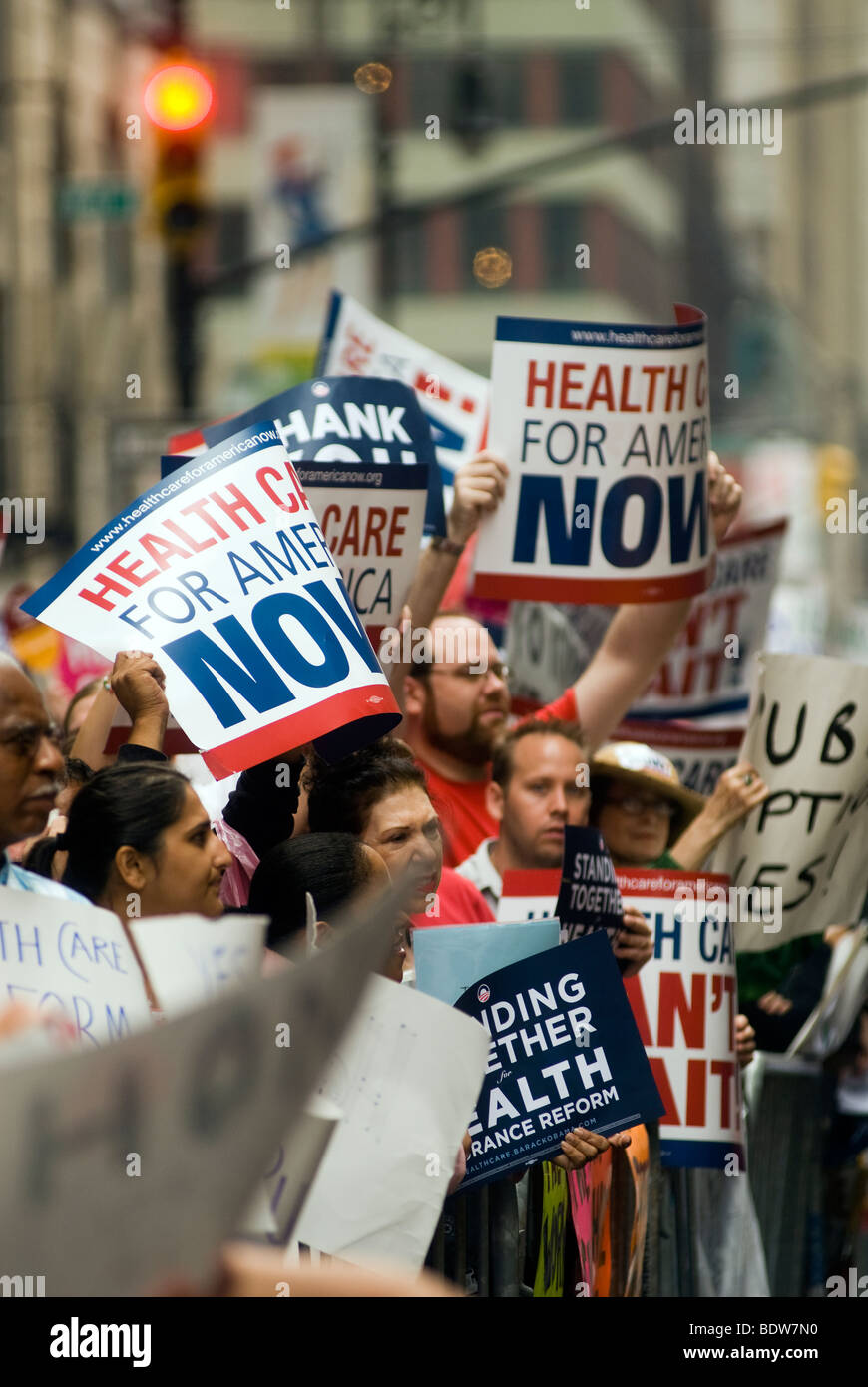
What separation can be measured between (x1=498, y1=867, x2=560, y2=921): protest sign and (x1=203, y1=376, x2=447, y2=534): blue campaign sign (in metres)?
1.00

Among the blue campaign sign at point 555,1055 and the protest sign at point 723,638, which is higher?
the protest sign at point 723,638

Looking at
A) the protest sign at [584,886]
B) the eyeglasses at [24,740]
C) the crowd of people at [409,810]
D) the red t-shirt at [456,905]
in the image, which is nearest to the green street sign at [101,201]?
the crowd of people at [409,810]

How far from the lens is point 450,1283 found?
156 inches

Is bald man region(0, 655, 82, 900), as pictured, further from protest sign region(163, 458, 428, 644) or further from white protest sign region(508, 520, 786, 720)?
white protest sign region(508, 520, 786, 720)

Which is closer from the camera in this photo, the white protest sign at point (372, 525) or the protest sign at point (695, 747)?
the white protest sign at point (372, 525)

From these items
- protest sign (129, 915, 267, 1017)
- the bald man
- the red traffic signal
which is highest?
the red traffic signal

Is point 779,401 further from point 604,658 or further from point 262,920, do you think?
point 262,920

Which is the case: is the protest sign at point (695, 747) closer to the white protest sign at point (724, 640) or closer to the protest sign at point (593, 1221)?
the white protest sign at point (724, 640)

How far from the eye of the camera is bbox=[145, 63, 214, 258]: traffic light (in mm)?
15227

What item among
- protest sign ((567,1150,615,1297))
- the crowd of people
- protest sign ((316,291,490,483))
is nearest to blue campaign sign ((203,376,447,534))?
the crowd of people

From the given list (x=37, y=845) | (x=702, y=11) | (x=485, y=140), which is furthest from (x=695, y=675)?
(x=702, y=11)

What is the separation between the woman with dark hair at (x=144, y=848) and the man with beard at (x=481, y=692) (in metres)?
2.11

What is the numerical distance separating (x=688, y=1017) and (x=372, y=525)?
130cm

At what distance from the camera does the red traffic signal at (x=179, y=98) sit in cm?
1520
